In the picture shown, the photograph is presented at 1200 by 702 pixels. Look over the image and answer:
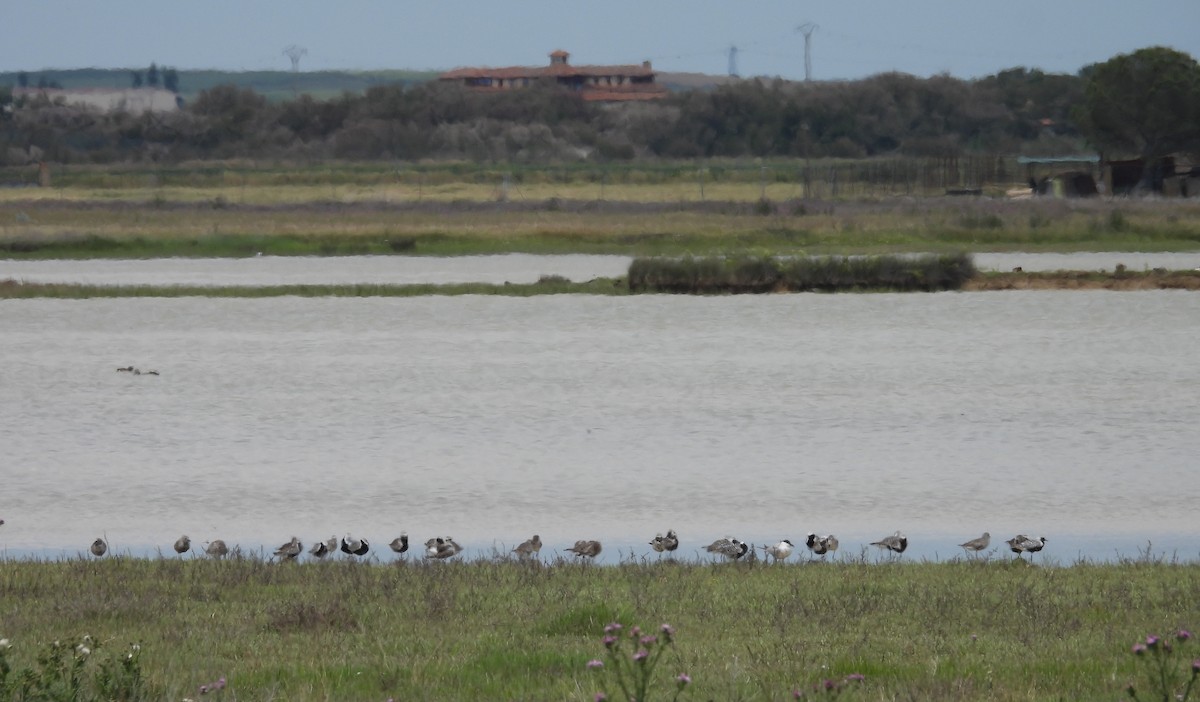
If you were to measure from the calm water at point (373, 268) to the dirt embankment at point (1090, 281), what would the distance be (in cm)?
232

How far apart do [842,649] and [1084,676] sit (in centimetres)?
101

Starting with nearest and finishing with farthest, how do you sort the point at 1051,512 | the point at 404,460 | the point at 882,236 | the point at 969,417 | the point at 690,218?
the point at 1051,512
the point at 404,460
the point at 969,417
the point at 882,236
the point at 690,218

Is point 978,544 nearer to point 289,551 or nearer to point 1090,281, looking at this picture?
point 289,551

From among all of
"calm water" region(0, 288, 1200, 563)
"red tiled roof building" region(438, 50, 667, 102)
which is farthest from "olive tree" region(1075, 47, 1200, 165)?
"red tiled roof building" region(438, 50, 667, 102)

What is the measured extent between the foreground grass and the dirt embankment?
1757 centimetres

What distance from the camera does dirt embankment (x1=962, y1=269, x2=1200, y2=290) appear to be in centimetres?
2598

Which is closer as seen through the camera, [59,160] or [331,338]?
[331,338]

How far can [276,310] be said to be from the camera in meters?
25.1

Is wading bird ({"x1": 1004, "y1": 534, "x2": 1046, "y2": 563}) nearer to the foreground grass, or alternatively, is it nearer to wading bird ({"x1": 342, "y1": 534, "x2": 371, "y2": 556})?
the foreground grass

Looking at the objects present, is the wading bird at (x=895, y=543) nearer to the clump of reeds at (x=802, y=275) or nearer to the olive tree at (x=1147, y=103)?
the clump of reeds at (x=802, y=275)

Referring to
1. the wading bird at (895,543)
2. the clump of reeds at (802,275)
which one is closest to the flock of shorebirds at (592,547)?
the wading bird at (895,543)

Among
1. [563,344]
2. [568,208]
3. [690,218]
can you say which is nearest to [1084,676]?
[563,344]

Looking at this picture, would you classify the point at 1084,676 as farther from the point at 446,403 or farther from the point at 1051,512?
the point at 446,403

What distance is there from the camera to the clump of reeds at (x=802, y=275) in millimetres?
26406
